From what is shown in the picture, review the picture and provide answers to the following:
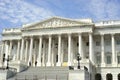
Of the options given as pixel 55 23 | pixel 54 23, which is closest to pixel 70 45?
pixel 55 23

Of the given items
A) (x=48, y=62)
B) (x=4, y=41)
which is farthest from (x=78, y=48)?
(x=4, y=41)

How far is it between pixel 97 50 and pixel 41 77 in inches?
921

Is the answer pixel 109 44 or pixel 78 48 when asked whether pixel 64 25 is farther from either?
pixel 109 44

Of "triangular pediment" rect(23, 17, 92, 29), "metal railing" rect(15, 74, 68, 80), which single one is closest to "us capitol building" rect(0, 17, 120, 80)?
"triangular pediment" rect(23, 17, 92, 29)

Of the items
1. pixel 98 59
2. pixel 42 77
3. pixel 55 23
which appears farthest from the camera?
pixel 55 23

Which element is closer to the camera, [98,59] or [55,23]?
[98,59]

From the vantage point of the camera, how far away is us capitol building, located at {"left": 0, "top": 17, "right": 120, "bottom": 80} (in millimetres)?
Result: 61938

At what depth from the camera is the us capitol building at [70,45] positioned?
6194 cm

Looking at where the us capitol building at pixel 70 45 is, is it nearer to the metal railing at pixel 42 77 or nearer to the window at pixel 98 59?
the window at pixel 98 59

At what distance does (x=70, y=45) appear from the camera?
6462cm

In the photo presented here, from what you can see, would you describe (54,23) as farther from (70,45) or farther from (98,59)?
(98,59)

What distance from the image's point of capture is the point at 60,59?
212ft

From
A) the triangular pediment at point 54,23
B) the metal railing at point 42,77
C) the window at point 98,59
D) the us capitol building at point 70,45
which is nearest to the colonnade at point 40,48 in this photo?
the us capitol building at point 70,45

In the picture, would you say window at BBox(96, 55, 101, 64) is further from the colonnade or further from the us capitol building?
the colonnade
